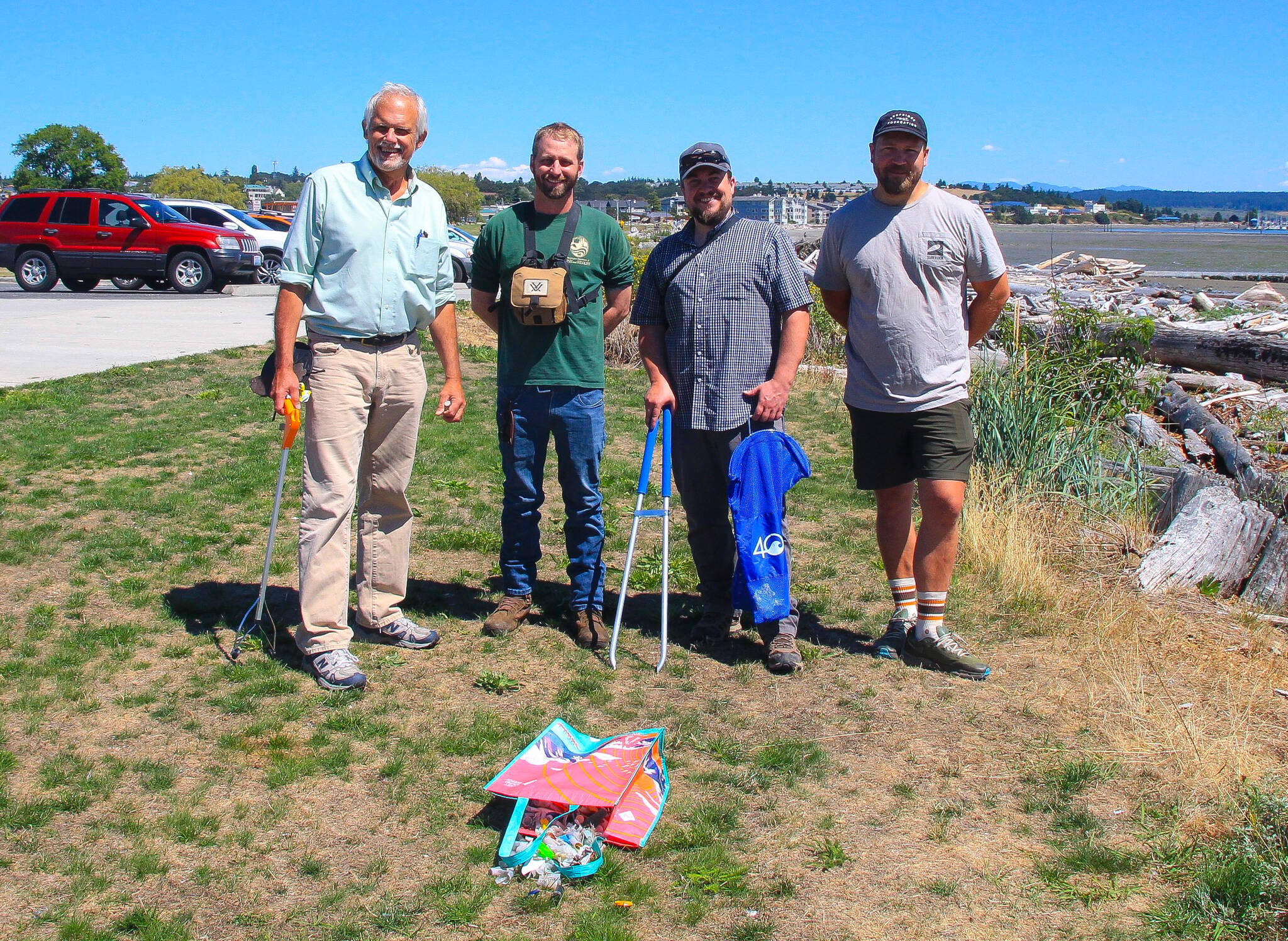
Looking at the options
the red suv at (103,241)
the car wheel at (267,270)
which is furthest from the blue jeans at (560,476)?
the car wheel at (267,270)

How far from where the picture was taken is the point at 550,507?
6.97 metres

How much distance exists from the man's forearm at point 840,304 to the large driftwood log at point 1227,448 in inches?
162

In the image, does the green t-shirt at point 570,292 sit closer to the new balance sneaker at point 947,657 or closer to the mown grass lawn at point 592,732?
the mown grass lawn at point 592,732

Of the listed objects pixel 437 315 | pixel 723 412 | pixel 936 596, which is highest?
pixel 437 315

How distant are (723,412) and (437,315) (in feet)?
4.17

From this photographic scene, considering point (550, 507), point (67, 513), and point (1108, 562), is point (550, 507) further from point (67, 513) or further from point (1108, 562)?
point (1108, 562)

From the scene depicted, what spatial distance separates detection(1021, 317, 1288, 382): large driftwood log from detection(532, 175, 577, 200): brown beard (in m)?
8.09

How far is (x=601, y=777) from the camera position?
3.38 m

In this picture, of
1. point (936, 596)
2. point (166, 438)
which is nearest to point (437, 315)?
point (936, 596)

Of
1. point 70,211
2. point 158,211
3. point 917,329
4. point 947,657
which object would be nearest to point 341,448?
point 917,329

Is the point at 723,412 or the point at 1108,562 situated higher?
the point at 723,412

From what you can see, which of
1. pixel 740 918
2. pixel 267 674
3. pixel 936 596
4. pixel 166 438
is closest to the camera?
pixel 740 918

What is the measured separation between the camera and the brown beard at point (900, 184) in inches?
168

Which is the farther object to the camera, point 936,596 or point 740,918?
point 936,596
